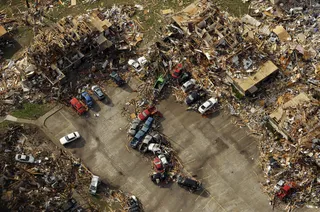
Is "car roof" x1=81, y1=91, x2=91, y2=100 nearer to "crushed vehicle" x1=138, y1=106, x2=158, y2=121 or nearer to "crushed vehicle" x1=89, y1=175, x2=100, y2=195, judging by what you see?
"crushed vehicle" x1=138, y1=106, x2=158, y2=121

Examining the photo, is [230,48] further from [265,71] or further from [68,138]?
[68,138]

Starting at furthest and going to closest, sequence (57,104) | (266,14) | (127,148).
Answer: (266,14) → (57,104) → (127,148)

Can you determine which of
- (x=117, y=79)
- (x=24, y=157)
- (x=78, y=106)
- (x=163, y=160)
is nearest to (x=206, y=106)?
(x=163, y=160)

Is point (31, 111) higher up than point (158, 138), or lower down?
higher up

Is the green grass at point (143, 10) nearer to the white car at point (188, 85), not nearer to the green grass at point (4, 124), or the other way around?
the white car at point (188, 85)

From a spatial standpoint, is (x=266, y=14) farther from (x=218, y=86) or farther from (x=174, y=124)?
(x=174, y=124)

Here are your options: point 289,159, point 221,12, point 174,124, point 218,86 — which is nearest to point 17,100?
point 174,124

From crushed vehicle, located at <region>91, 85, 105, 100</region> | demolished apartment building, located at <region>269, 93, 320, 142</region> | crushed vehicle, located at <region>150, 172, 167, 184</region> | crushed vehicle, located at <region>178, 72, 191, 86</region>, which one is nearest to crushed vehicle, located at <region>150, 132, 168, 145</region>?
crushed vehicle, located at <region>150, 172, 167, 184</region>
